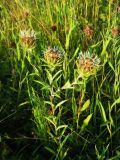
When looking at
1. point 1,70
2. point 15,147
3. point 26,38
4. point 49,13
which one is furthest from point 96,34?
point 15,147

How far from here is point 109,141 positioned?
170 cm

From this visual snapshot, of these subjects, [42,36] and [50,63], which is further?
[42,36]

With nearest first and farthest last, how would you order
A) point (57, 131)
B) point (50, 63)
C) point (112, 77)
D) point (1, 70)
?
1. point (50, 63)
2. point (57, 131)
3. point (112, 77)
4. point (1, 70)

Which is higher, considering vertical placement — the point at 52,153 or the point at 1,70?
the point at 1,70

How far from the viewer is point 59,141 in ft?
5.14

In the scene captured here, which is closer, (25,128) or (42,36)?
(25,128)

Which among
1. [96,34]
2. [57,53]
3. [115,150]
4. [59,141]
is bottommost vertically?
[115,150]

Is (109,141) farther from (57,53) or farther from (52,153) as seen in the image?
(57,53)

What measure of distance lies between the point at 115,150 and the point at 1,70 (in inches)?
35.3

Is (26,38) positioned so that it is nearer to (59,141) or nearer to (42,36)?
(59,141)

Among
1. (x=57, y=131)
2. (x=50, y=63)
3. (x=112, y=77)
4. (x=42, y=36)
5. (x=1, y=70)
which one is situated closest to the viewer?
(x=50, y=63)

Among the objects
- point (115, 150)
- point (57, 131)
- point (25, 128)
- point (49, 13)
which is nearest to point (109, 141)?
point (115, 150)

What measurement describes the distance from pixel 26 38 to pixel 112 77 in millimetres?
623

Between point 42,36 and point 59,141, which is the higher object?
point 42,36
